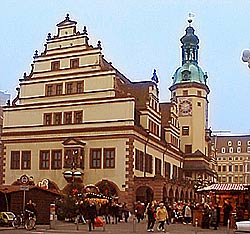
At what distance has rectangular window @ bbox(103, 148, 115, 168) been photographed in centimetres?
5116

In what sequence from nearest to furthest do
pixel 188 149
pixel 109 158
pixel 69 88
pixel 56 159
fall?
pixel 109 158 < pixel 56 159 < pixel 69 88 < pixel 188 149

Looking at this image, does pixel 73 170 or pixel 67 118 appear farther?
pixel 67 118

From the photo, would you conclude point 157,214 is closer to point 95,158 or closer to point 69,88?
point 95,158

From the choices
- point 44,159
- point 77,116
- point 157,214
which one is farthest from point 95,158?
point 157,214

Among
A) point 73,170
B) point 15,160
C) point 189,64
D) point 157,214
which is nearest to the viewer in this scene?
point 157,214

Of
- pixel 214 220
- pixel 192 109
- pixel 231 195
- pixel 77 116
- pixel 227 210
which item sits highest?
pixel 192 109

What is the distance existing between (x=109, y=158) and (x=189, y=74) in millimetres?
29823

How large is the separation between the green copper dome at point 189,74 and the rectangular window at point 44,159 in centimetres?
2820

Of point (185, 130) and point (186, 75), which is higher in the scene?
point (186, 75)

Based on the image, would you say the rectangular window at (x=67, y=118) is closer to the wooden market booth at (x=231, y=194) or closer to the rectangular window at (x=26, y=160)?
the rectangular window at (x=26, y=160)

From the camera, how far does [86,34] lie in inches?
2160

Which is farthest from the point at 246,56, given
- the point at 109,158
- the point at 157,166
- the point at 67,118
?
the point at 157,166

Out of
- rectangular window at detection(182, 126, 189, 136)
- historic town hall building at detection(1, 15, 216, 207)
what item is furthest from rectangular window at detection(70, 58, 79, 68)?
rectangular window at detection(182, 126, 189, 136)

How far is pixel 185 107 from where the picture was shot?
76750 mm
